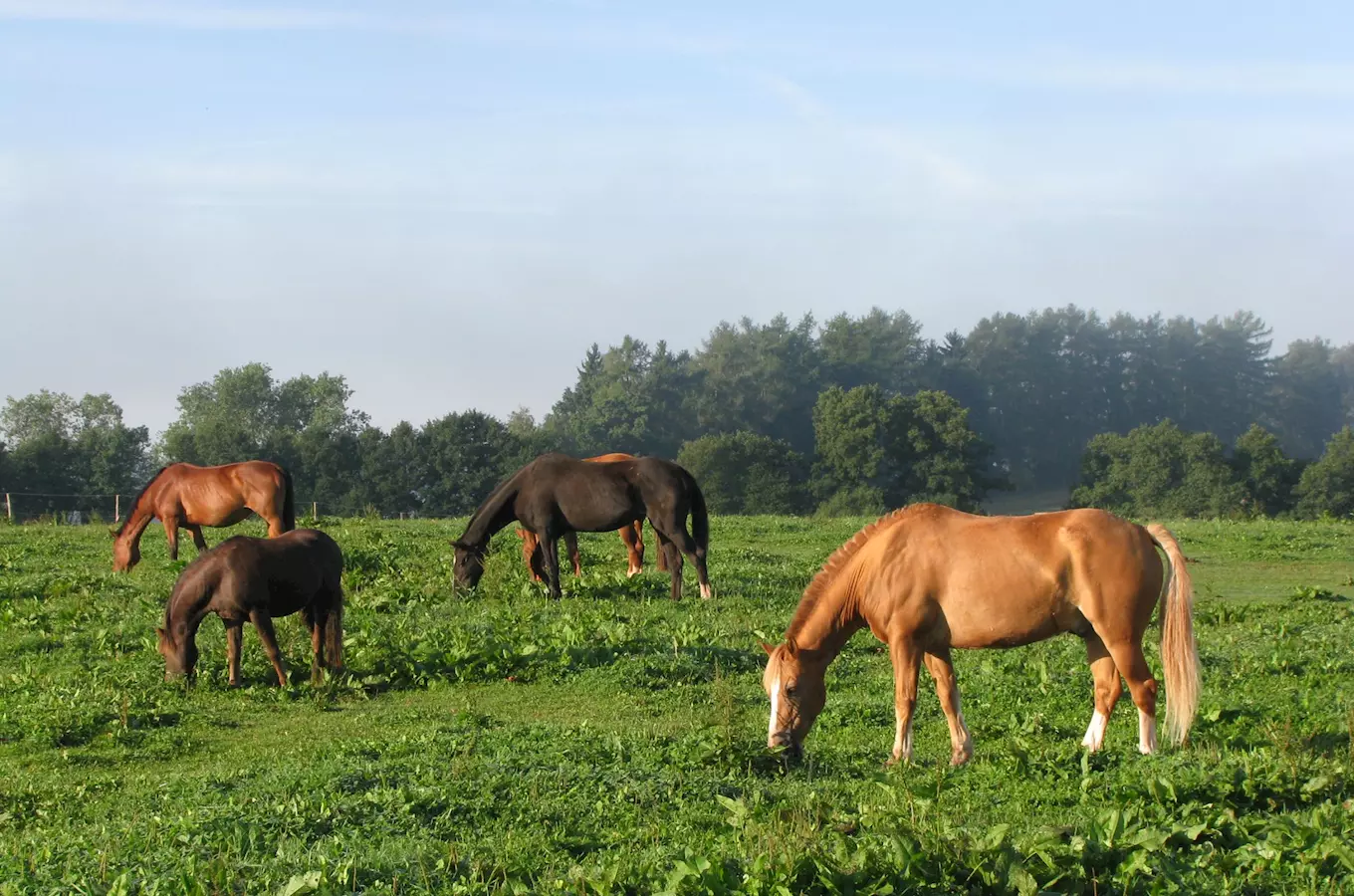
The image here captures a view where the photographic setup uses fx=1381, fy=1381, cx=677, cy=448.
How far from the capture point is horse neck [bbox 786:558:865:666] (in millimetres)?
9828

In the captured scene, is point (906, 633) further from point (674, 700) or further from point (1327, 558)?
point (1327, 558)

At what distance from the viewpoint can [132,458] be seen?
6700 cm

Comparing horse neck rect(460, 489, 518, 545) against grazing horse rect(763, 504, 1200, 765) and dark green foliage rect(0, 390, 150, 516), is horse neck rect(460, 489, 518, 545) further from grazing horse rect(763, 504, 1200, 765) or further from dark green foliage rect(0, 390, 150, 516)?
dark green foliage rect(0, 390, 150, 516)

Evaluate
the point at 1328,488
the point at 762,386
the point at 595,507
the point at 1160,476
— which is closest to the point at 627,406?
the point at 762,386

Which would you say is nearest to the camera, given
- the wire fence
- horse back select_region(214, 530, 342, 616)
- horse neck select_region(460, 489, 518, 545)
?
horse back select_region(214, 530, 342, 616)

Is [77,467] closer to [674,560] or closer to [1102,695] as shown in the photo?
[674,560]

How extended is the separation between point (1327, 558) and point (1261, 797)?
17.7m

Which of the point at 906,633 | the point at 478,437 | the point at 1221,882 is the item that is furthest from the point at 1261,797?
the point at 478,437

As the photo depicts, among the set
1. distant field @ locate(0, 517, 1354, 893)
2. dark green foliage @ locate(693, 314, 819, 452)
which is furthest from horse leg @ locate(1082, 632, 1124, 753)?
dark green foliage @ locate(693, 314, 819, 452)

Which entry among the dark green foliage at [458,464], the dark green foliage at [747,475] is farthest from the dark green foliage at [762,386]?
the dark green foliage at [458,464]

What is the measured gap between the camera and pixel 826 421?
7188cm

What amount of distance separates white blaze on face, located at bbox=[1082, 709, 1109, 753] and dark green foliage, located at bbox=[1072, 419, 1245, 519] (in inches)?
2160

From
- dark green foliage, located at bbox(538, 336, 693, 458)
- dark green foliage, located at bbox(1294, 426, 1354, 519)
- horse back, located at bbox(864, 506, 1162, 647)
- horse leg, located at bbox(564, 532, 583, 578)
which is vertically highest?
dark green foliage, located at bbox(538, 336, 693, 458)

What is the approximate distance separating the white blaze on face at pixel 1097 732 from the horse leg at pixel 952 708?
0.81 metres
